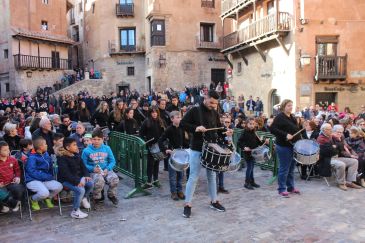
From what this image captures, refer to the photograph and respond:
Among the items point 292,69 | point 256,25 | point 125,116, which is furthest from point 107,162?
point 256,25

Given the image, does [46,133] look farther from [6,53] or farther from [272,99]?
[6,53]

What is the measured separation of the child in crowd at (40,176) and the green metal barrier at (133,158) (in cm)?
164

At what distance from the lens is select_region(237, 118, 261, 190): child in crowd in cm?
886

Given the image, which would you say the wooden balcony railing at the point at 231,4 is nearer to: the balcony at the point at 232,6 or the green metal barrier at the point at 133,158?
the balcony at the point at 232,6

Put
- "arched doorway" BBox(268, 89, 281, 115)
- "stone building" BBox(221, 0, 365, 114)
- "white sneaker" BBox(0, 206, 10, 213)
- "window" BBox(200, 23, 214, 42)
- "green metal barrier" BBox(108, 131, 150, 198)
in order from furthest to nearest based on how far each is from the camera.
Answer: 1. "window" BBox(200, 23, 214, 42)
2. "arched doorway" BBox(268, 89, 281, 115)
3. "stone building" BBox(221, 0, 365, 114)
4. "green metal barrier" BBox(108, 131, 150, 198)
5. "white sneaker" BBox(0, 206, 10, 213)

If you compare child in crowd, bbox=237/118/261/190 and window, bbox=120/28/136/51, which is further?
window, bbox=120/28/136/51

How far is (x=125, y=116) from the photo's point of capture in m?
10.1

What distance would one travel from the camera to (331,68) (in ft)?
68.1

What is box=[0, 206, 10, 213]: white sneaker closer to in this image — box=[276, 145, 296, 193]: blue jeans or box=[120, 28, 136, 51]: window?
box=[276, 145, 296, 193]: blue jeans

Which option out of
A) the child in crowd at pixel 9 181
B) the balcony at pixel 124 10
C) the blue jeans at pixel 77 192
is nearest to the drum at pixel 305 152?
the blue jeans at pixel 77 192

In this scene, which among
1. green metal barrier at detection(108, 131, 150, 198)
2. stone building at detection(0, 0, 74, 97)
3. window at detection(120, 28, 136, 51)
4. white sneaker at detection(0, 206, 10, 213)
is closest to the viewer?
white sneaker at detection(0, 206, 10, 213)

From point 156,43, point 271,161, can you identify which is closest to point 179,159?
point 271,161

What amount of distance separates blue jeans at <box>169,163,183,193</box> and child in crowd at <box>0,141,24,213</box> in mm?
2805

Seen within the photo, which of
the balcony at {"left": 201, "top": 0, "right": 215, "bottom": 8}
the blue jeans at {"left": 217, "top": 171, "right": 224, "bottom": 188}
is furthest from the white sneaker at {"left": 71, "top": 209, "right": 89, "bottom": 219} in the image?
the balcony at {"left": 201, "top": 0, "right": 215, "bottom": 8}
